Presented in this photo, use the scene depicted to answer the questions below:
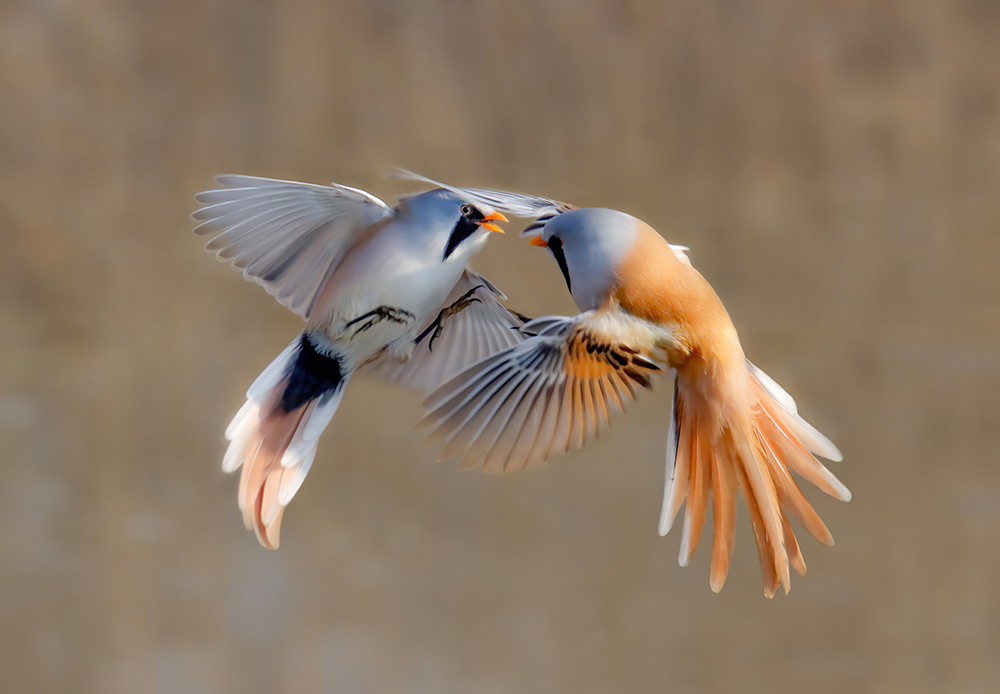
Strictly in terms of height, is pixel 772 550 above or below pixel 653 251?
below

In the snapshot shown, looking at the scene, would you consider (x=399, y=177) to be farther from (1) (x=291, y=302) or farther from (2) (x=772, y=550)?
(2) (x=772, y=550)

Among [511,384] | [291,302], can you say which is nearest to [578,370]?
[511,384]

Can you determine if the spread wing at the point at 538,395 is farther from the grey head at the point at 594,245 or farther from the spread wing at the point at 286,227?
the spread wing at the point at 286,227

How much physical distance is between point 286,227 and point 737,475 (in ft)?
0.81

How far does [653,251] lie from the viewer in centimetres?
34

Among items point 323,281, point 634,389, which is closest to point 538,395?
point 634,389

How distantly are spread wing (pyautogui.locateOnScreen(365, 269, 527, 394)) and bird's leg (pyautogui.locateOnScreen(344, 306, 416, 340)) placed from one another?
0.03 metres

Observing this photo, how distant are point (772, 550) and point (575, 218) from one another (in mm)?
169

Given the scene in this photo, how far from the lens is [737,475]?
1.20 feet

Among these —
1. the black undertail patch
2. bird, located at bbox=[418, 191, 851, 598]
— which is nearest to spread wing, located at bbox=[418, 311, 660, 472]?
bird, located at bbox=[418, 191, 851, 598]

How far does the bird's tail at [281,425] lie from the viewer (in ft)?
1.31

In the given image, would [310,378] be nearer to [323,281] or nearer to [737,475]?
[323,281]

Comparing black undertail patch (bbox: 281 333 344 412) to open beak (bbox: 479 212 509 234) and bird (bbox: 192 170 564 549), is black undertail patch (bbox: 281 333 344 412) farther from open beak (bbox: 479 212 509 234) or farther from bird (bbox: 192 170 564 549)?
open beak (bbox: 479 212 509 234)

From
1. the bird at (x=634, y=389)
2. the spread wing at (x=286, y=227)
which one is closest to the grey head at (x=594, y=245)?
the bird at (x=634, y=389)
